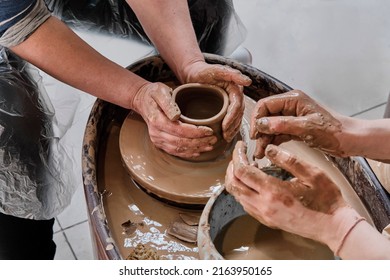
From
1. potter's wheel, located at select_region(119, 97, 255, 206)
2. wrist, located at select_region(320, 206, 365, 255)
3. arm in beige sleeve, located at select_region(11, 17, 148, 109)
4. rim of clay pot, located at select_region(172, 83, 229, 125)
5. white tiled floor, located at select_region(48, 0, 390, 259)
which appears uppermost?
arm in beige sleeve, located at select_region(11, 17, 148, 109)

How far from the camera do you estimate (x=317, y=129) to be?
47.0 inches

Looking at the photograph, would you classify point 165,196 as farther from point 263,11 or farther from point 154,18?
point 263,11

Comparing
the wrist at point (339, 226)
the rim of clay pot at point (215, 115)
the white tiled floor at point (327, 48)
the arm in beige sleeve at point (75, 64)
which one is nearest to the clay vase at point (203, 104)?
the rim of clay pot at point (215, 115)

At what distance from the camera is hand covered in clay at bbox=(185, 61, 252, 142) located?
132cm

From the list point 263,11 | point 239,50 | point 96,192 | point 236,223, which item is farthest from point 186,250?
point 263,11

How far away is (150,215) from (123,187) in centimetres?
11

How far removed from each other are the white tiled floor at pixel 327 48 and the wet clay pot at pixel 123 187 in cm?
82

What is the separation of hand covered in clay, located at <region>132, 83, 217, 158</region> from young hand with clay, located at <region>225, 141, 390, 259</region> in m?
0.26

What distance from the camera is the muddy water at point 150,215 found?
3.95 ft

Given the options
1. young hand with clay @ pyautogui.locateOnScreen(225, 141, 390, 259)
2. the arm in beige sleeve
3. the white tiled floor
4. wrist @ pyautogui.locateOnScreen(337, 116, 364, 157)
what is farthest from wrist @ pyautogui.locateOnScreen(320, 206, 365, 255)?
the white tiled floor

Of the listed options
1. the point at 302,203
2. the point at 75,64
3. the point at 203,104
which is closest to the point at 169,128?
the point at 203,104

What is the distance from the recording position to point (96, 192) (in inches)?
51.6

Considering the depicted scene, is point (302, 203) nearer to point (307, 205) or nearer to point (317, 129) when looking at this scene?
point (307, 205)

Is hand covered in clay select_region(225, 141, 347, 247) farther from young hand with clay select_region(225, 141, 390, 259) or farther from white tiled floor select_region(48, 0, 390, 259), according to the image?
white tiled floor select_region(48, 0, 390, 259)
